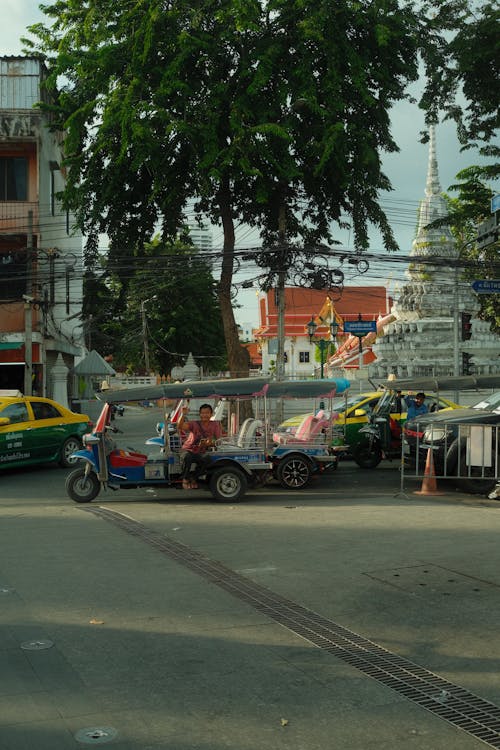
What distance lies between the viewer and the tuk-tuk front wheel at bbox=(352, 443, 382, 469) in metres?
18.8

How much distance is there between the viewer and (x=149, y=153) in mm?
21422

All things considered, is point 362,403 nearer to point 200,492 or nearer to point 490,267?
point 200,492

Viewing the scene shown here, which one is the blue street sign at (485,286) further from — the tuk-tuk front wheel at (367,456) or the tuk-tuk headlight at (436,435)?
the tuk-tuk headlight at (436,435)

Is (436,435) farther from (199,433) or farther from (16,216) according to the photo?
(16,216)

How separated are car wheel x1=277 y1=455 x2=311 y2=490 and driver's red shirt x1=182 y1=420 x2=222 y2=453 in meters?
1.73

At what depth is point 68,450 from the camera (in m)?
19.4

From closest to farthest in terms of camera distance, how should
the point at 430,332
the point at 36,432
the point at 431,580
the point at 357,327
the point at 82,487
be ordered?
the point at 431,580 → the point at 82,487 → the point at 36,432 → the point at 357,327 → the point at 430,332

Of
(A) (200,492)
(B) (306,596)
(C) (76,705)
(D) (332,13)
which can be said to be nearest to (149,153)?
(D) (332,13)

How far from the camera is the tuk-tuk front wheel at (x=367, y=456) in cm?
1882

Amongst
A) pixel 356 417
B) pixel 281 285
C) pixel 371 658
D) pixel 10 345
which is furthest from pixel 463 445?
pixel 10 345

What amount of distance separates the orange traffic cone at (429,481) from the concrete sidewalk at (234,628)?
93.4 inches

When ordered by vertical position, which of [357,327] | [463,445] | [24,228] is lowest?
[463,445]

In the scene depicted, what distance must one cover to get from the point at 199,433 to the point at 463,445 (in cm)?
443

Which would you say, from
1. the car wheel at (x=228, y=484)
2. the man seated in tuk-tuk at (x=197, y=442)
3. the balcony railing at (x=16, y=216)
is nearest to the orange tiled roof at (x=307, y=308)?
the balcony railing at (x=16, y=216)
